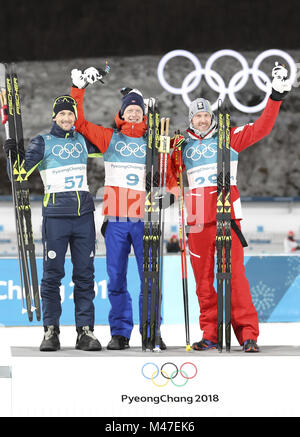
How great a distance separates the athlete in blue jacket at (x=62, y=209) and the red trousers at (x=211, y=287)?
69 centimetres

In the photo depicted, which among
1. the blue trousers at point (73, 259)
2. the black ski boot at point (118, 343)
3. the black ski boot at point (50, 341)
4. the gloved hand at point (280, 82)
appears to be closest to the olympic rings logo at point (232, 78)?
the gloved hand at point (280, 82)

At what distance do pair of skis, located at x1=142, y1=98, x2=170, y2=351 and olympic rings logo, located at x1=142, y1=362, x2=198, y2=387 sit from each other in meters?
0.31

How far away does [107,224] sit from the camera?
4.27 m

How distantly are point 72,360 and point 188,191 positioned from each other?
1330mm

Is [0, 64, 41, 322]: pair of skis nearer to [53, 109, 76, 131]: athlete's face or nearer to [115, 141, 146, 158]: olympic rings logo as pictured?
[53, 109, 76, 131]: athlete's face

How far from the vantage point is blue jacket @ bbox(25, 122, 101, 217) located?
4.14 metres

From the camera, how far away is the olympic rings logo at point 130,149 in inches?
166

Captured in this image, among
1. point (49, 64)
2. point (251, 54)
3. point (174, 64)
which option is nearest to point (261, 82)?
point (251, 54)

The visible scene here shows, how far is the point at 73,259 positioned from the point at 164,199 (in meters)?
0.69

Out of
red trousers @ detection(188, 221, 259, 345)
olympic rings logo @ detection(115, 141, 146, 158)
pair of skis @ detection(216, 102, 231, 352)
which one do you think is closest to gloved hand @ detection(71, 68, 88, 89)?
olympic rings logo @ detection(115, 141, 146, 158)

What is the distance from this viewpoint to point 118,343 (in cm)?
421

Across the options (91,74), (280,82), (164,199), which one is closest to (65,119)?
(91,74)

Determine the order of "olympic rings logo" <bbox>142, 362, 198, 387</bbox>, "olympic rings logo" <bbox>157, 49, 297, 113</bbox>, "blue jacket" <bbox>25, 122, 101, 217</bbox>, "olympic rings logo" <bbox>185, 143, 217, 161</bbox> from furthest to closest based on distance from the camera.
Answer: "olympic rings logo" <bbox>157, 49, 297, 113</bbox> < "olympic rings logo" <bbox>185, 143, 217, 161</bbox> < "blue jacket" <bbox>25, 122, 101, 217</bbox> < "olympic rings logo" <bbox>142, 362, 198, 387</bbox>

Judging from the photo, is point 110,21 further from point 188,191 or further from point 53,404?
point 53,404
